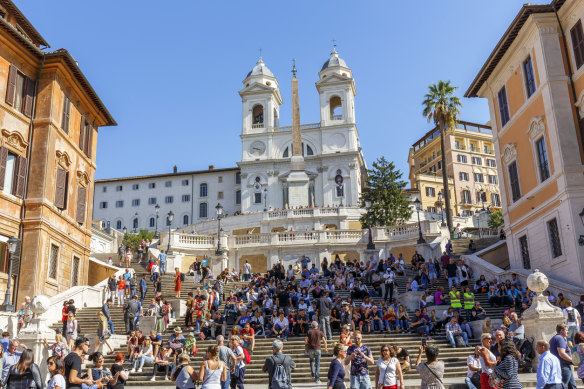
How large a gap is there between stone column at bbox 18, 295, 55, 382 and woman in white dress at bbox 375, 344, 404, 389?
8.93 meters

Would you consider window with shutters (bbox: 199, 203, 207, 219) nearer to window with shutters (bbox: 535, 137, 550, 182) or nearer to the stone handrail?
the stone handrail

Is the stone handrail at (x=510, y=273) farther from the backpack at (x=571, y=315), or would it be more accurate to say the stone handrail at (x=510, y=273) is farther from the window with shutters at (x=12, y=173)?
the window with shutters at (x=12, y=173)

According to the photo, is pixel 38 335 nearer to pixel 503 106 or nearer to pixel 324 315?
pixel 324 315

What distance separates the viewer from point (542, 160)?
2405 centimetres

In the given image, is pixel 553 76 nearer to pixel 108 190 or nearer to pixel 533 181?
pixel 533 181

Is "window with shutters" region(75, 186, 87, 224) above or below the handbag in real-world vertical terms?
above

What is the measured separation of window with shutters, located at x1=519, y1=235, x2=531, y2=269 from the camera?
25719 mm

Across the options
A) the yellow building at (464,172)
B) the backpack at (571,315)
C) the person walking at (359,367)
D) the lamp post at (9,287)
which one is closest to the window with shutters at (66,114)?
the lamp post at (9,287)

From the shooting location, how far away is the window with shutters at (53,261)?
24797mm

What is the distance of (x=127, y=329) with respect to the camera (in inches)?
803

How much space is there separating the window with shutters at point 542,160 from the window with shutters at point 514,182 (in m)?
2.35

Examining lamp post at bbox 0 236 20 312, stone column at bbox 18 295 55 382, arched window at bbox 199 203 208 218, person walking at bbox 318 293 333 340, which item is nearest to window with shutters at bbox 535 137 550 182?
person walking at bbox 318 293 333 340

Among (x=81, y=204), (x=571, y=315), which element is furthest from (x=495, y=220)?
(x=571, y=315)

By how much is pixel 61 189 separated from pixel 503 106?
21.6 metres
